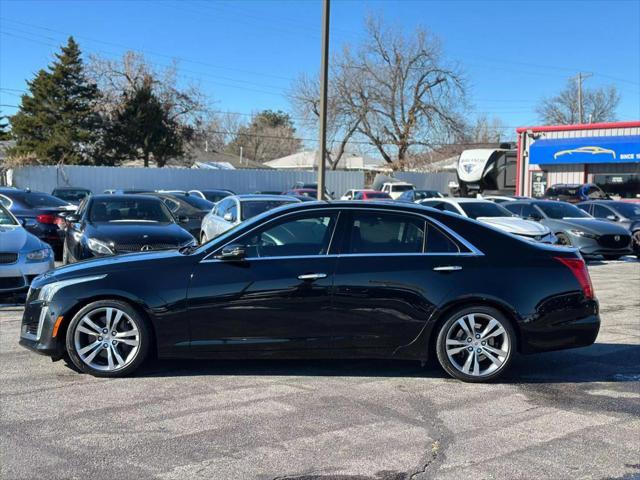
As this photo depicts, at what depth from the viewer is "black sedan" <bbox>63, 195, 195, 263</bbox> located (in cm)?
1010

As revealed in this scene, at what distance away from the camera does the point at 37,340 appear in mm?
5918

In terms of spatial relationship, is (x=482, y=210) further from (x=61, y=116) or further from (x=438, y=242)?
(x=61, y=116)

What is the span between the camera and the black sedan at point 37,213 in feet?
48.1

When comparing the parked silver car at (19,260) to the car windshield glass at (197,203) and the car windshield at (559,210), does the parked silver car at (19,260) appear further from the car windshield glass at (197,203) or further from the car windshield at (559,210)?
the car windshield at (559,210)

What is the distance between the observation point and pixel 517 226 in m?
14.2

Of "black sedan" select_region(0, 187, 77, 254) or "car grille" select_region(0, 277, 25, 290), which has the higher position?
"black sedan" select_region(0, 187, 77, 254)

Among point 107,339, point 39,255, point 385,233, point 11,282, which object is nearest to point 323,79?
point 39,255

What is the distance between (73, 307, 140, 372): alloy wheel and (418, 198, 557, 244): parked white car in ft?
30.3

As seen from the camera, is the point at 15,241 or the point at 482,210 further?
the point at 482,210

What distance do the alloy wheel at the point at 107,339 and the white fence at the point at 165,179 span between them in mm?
34076

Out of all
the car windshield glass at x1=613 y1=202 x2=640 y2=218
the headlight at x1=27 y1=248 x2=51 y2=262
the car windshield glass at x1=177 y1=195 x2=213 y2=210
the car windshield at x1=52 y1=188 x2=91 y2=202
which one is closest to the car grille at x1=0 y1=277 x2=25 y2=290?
the headlight at x1=27 y1=248 x2=51 y2=262

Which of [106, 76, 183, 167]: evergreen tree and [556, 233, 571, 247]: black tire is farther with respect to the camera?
[106, 76, 183, 167]: evergreen tree

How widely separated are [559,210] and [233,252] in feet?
44.4

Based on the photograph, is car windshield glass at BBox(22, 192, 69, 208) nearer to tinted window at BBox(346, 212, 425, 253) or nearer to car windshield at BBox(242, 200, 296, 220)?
car windshield at BBox(242, 200, 296, 220)
